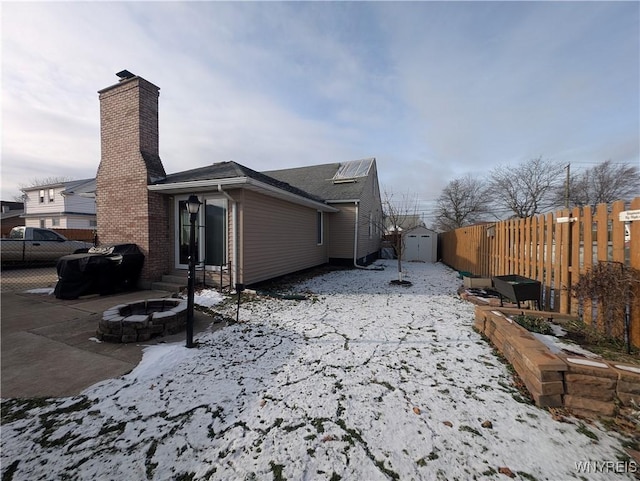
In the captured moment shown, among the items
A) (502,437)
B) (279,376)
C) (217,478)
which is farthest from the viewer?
(279,376)

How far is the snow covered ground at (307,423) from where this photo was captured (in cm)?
180

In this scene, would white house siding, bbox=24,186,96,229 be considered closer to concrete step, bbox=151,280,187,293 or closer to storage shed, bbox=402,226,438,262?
concrete step, bbox=151,280,187,293

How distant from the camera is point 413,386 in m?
2.78

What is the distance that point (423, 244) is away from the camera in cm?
1861

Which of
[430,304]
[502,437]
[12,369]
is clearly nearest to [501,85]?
[430,304]

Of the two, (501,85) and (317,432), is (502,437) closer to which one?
(317,432)

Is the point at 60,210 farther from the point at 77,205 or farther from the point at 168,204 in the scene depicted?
the point at 168,204

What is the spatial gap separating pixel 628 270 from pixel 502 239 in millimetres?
3995

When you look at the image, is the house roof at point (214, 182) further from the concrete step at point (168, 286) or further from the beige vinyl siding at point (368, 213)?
the beige vinyl siding at point (368, 213)

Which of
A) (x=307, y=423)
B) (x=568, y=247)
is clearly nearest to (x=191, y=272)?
(x=307, y=423)

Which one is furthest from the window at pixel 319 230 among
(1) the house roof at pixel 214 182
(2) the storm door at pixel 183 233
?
(2) the storm door at pixel 183 233

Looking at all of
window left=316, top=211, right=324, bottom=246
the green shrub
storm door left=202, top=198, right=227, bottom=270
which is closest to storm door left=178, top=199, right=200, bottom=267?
storm door left=202, top=198, right=227, bottom=270

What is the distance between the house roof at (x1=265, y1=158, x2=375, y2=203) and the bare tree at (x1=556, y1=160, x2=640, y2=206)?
66.4 ft

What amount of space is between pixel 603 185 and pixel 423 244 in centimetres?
2119
